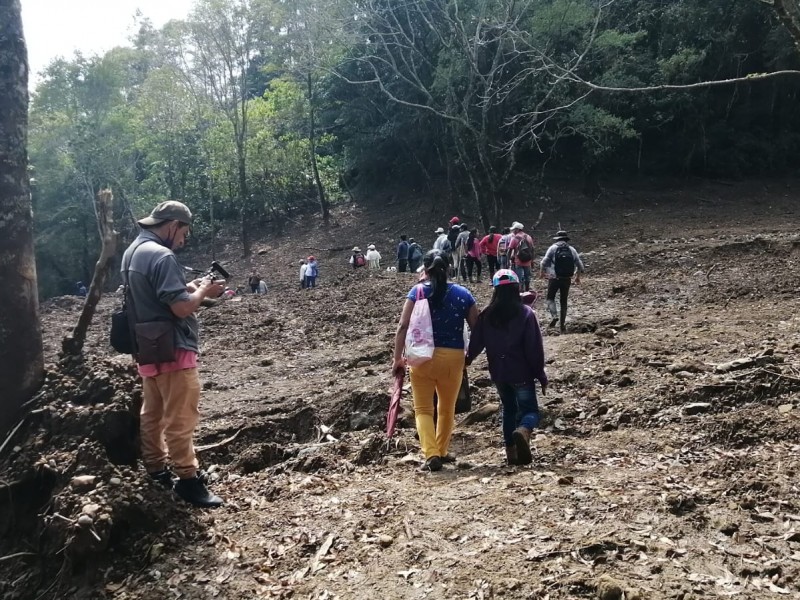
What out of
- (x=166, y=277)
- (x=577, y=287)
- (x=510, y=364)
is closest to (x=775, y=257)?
(x=577, y=287)

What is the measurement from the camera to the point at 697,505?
426cm

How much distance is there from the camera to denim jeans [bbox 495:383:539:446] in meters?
5.78

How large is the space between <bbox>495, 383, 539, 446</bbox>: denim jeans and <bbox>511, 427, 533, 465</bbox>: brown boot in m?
0.11

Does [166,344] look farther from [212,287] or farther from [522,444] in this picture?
[522,444]

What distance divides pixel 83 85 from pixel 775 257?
37.5 m

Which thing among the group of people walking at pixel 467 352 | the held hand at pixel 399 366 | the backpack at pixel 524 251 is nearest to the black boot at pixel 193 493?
the group of people walking at pixel 467 352

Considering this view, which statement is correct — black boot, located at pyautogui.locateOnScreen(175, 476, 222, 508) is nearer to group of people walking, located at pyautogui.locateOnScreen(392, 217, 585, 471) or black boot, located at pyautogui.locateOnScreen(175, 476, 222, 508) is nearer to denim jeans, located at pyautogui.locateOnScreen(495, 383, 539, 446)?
group of people walking, located at pyautogui.locateOnScreen(392, 217, 585, 471)

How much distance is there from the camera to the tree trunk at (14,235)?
4.48 m

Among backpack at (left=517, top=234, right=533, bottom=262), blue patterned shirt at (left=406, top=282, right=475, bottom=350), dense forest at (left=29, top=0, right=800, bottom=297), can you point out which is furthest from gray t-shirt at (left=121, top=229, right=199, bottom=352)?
dense forest at (left=29, top=0, right=800, bottom=297)

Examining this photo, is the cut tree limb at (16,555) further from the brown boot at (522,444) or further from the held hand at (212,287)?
the brown boot at (522,444)

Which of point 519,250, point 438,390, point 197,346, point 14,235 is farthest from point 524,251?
point 14,235

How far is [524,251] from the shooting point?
13.5 m

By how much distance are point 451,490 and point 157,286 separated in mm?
2510

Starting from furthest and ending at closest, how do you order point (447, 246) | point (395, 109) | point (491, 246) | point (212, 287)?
point (395, 109), point (447, 246), point (491, 246), point (212, 287)
